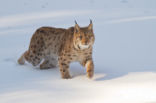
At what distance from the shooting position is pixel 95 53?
27.4 ft

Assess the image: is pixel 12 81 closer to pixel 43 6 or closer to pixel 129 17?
pixel 129 17

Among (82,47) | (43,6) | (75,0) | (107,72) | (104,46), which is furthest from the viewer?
(75,0)

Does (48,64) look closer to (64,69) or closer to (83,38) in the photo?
(64,69)

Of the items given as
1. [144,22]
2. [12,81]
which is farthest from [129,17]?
[12,81]

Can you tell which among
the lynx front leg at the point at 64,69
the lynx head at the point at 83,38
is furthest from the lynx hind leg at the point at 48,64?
the lynx head at the point at 83,38

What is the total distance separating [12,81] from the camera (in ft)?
21.7

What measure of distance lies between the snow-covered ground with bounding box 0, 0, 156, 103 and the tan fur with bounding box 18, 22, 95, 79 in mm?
212

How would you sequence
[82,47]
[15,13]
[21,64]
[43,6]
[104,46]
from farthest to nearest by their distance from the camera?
[43,6] < [15,13] < [104,46] < [21,64] < [82,47]

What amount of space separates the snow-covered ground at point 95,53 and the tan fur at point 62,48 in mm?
212

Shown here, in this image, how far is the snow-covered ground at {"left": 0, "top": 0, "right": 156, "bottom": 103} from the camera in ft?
19.1

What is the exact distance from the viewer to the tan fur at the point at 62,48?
21.4ft

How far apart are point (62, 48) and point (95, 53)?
1.51 meters

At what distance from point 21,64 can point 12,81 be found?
1.28 metres

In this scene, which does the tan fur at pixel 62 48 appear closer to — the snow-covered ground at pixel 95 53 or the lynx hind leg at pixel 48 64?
the lynx hind leg at pixel 48 64
